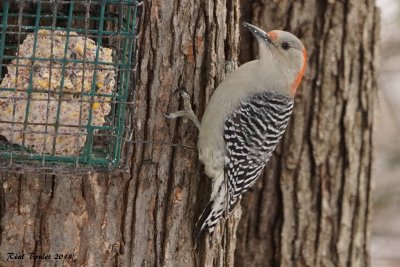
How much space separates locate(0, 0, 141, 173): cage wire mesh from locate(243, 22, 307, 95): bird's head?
133cm

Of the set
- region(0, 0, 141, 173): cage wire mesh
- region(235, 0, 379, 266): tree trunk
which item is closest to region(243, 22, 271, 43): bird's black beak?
region(235, 0, 379, 266): tree trunk

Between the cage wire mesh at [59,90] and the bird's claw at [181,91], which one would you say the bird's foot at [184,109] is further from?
the cage wire mesh at [59,90]

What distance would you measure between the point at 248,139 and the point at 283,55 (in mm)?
676

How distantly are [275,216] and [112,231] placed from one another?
2.06m

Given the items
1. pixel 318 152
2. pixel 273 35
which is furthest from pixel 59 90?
pixel 318 152

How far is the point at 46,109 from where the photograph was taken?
181 inches

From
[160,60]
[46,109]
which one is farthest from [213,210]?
[46,109]

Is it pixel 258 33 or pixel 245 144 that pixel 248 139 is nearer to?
pixel 245 144

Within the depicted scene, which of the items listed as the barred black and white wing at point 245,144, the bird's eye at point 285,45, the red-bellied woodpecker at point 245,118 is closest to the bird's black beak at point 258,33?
the red-bellied woodpecker at point 245,118

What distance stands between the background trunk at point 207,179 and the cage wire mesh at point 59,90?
324 mm

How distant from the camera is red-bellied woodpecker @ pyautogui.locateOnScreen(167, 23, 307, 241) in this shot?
212 inches

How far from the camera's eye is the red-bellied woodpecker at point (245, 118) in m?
5.38

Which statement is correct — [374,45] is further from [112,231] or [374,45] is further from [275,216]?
[112,231]

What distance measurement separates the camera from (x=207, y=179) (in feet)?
18.0
